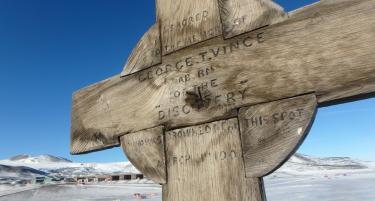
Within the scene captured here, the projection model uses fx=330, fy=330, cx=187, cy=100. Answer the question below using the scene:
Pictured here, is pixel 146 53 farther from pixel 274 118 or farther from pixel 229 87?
pixel 274 118

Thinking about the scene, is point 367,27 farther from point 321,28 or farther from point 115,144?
point 115,144

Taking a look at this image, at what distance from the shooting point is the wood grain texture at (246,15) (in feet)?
4.52

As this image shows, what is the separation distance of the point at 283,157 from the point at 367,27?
1.79ft

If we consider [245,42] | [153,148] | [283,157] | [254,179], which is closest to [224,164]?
[254,179]

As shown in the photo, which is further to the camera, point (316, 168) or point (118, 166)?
point (118, 166)

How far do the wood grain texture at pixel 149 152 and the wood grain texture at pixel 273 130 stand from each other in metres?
0.42

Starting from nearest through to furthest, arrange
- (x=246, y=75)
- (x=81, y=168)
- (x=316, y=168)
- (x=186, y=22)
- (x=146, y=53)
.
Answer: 1. (x=246, y=75)
2. (x=186, y=22)
3. (x=146, y=53)
4. (x=316, y=168)
5. (x=81, y=168)

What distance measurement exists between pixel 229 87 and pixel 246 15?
0.32 m

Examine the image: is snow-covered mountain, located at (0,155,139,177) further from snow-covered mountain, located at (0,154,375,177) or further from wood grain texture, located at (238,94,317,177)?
wood grain texture, located at (238,94,317,177)

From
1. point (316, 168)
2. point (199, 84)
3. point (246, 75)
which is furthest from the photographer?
point (316, 168)

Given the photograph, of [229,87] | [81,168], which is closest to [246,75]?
[229,87]

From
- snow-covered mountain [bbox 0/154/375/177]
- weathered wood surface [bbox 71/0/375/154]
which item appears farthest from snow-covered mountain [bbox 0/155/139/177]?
weathered wood surface [bbox 71/0/375/154]

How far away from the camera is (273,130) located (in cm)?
125

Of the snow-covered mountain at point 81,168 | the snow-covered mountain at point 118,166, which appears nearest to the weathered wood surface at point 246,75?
the snow-covered mountain at point 118,166
